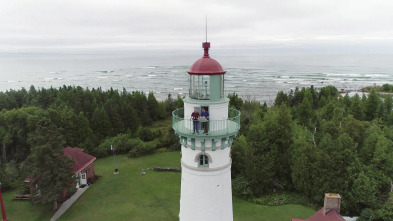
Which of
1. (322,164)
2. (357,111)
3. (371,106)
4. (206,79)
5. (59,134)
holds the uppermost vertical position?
(206,79)

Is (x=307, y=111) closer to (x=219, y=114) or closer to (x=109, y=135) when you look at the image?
(x=109, y=135)

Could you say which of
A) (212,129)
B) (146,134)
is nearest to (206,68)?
(212,129)

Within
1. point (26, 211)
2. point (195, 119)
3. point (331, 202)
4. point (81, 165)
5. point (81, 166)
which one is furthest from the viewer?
point (81, 165)

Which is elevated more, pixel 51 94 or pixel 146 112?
pixel 51 94

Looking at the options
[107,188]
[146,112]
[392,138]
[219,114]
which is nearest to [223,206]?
[219,114]

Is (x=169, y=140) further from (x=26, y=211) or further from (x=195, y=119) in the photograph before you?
(x=195, y=119)

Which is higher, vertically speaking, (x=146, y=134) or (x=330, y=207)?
(x=330, y=207)
